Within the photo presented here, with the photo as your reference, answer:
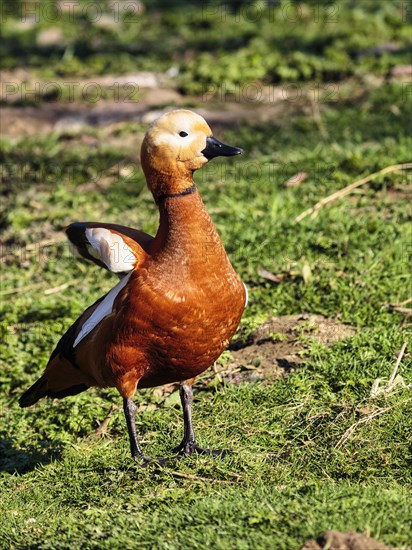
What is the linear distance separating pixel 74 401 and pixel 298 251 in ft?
6.50

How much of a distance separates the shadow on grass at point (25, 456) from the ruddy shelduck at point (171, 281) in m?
0.82

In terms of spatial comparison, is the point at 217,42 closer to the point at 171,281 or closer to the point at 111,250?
the point at 111,250

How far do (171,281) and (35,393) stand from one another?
1429mm

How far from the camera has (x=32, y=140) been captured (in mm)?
9727

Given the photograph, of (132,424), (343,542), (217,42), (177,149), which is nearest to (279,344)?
(132,424)

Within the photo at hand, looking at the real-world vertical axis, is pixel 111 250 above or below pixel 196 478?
above

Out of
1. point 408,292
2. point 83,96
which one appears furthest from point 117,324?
point 83,96

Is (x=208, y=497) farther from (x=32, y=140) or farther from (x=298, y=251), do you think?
(x=32, y=140)

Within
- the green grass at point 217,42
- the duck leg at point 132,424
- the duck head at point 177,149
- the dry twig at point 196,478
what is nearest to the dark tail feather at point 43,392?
the duck leg at point 132,424

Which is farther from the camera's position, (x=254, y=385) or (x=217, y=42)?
(x=217, y=42)

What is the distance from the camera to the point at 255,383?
5824 mm

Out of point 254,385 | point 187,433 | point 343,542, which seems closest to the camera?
point 343,542

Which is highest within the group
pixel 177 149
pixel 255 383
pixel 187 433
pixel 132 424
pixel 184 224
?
pixel 177 149

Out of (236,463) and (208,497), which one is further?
(236,463)
